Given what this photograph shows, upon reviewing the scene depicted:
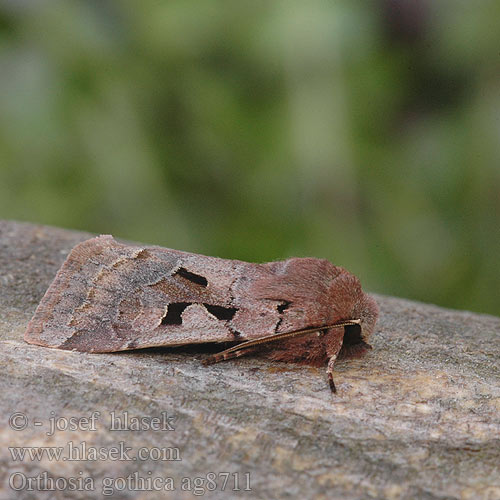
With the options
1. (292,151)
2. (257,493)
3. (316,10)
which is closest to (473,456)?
(257,493)

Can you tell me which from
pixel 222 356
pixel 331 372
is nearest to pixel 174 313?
pixel 222 356

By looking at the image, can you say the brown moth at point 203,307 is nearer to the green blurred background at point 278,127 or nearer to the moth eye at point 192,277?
the moth eye at point 192,277

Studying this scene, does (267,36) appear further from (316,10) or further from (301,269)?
(301,269)

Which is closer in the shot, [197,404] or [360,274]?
[197,404]

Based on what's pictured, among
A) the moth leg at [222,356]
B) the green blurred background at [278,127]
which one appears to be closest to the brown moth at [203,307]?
the moth leg at [222,356]

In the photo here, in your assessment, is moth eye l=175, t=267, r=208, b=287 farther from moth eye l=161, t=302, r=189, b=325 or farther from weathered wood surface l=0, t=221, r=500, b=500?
weathered wood surface l=0, t=221, r=500, b=500

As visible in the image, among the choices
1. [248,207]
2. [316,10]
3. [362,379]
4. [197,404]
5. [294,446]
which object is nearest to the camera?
[294,446]
